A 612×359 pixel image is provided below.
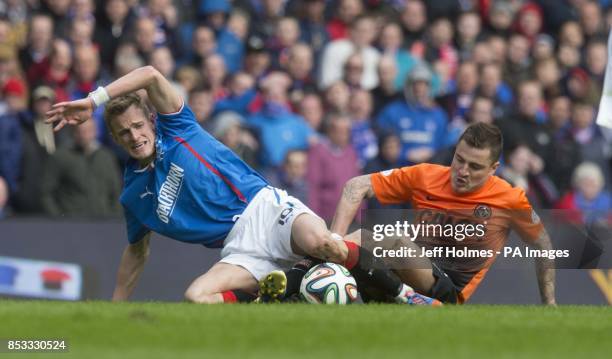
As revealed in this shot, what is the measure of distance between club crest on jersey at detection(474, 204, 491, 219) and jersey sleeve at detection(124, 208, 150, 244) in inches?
96.3

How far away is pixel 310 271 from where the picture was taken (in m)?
9.37

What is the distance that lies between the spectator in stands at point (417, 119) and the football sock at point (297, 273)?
18.0 feet

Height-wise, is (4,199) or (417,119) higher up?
(417,119)

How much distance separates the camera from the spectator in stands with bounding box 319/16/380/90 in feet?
53.7

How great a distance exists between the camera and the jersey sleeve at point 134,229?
1002 cm

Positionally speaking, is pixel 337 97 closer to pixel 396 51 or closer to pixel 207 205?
pixel 396 51

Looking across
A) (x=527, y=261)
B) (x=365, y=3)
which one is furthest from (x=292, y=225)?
(x=365, y=3)

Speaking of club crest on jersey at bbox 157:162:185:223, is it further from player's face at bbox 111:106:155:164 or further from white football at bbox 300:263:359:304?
white football at bbox 300:263:359:304

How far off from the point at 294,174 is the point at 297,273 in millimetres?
4751

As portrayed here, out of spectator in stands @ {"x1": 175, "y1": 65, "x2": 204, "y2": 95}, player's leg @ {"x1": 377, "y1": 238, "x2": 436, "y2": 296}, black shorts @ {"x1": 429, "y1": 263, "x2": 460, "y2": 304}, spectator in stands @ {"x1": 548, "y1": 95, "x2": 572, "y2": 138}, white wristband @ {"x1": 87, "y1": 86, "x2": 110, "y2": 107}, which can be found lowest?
black shorts @ {"x1": 429, "y1": 263, "x2": 460, "y2": 304}

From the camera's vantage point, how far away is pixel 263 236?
9.81m

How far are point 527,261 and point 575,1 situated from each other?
10.3 metres

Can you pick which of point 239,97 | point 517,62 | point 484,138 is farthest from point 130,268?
point 517,62

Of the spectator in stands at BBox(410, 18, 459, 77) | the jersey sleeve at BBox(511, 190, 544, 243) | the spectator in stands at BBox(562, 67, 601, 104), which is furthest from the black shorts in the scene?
the spectator in stands at BBox(562, 67, 601, 104)
